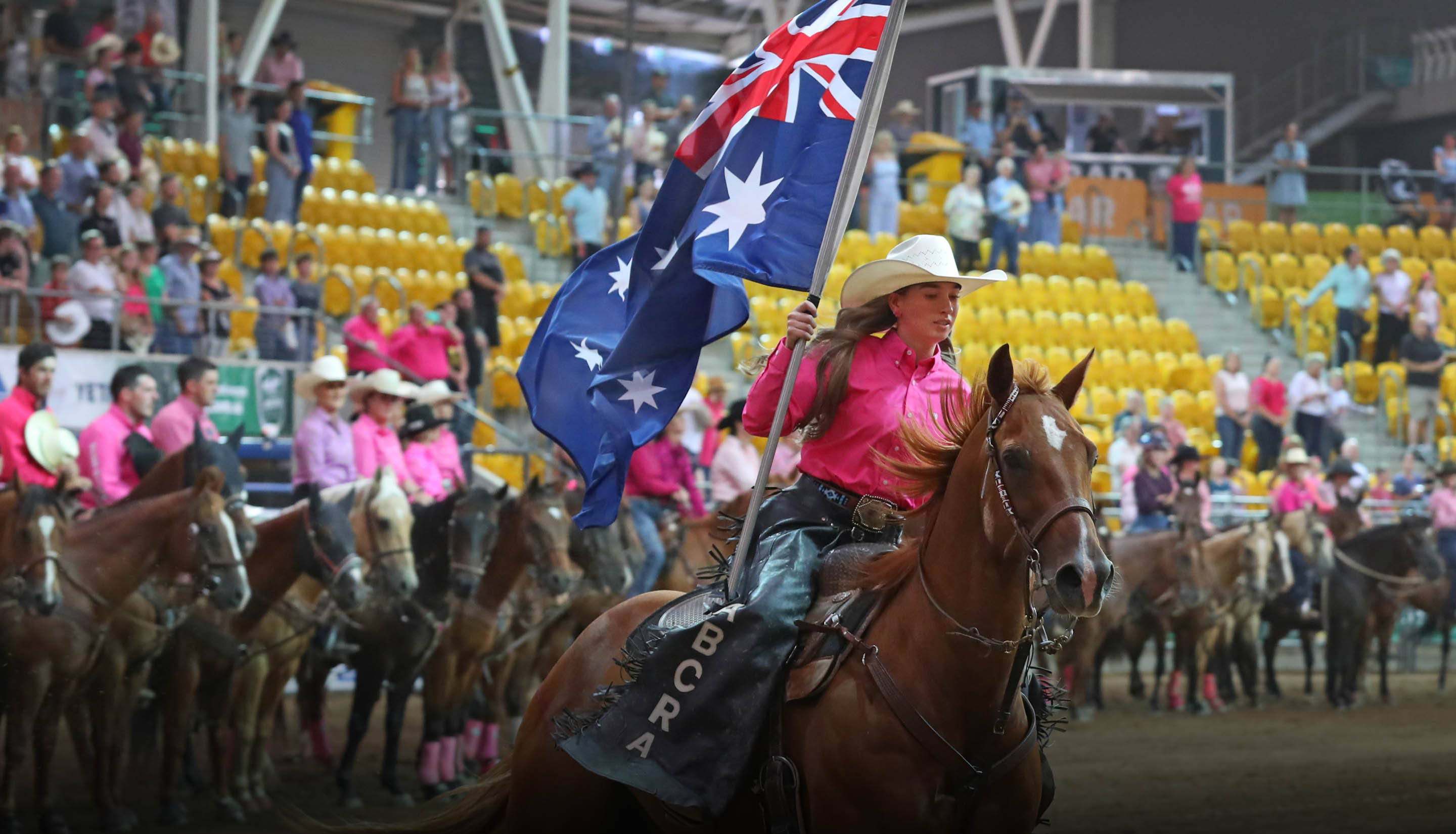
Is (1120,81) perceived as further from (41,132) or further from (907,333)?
(907,333)

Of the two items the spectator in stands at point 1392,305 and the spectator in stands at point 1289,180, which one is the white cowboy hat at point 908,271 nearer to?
the spectator in stands at point 1392,305

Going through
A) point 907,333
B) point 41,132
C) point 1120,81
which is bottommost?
point 907,333

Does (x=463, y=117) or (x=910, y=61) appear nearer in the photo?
(x=463, y=117)

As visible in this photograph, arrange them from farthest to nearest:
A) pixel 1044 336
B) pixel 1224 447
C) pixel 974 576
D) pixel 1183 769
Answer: pixel 1044 336 → pixel 1224 447 → pixel 1183 769 → pixel 974 576

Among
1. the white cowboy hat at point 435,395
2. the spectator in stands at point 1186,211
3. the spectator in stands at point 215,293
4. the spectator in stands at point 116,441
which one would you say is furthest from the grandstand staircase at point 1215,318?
the spectator in stands at point 116,441

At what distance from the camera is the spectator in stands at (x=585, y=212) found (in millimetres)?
19562

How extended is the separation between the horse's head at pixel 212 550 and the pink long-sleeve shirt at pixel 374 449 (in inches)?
93.5

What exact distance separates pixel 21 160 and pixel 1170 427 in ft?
39.4

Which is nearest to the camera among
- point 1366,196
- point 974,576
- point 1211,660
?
point 974,576

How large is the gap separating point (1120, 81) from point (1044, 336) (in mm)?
7342

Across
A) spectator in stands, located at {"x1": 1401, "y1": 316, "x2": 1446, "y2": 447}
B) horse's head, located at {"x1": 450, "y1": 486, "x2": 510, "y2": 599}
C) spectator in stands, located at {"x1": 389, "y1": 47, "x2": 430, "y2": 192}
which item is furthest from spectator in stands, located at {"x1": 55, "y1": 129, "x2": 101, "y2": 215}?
spectator in stands, located at {"x1": 1401, "y1": 316, "x2": 1446, "y2": 447}

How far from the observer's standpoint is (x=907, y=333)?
4.89 meters

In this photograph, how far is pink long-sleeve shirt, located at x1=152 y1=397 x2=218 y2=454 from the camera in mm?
10125

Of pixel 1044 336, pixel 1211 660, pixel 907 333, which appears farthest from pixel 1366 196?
pixel 907 333
